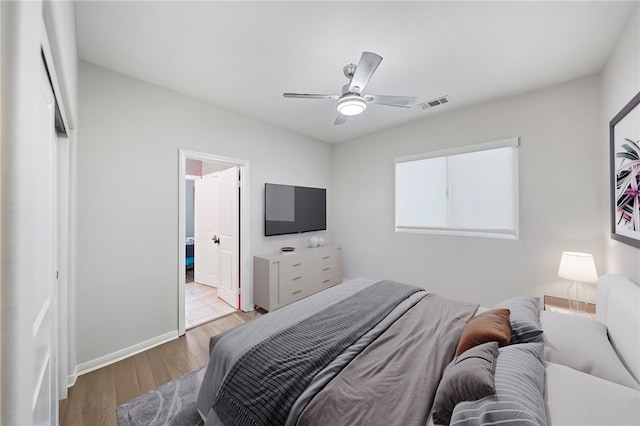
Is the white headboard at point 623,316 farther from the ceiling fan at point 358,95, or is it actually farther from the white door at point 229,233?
the white door at point 229,233

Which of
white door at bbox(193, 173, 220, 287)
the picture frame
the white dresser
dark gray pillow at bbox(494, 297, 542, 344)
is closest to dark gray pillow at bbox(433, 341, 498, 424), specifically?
dark gray pillow at bbox(494, 297, 542, 344)

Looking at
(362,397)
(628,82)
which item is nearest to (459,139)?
(628,82)

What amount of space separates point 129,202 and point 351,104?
7.41 feet

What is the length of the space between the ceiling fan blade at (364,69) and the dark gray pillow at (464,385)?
1.72 metres

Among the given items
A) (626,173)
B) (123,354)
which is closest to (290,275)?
(123,354)

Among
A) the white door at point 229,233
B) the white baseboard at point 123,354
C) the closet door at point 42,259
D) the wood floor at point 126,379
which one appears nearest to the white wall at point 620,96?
the closet door at point 42,259

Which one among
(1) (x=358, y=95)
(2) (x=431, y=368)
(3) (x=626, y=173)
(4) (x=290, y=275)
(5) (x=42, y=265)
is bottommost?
(4) (x=290, y=275)

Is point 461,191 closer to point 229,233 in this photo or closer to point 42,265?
point 229,233

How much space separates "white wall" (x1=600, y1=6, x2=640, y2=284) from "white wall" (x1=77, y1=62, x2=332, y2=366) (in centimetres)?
359

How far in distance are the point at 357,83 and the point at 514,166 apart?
2167mm

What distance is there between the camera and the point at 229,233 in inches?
143

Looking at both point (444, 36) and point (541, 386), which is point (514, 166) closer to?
point (444, 36)

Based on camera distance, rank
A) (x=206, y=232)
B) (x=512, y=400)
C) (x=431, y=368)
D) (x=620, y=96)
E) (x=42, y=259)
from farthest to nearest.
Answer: (x=206, y=232) < (x=620, y=96) < (x=431, y=368) < (x=42, y=259) < (x=512, y=400)

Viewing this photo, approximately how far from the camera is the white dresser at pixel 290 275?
3.24 meters
